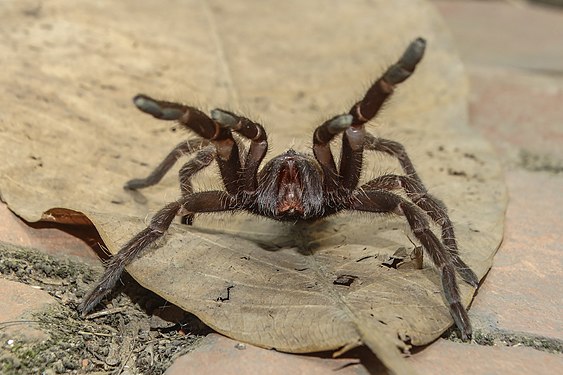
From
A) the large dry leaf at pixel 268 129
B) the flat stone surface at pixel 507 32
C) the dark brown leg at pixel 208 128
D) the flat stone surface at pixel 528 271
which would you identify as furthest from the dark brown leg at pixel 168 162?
the flat stone surface at pixel 507 32

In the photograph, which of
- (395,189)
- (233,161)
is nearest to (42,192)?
(233,161)

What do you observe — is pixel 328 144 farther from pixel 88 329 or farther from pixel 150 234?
pixel 88 329

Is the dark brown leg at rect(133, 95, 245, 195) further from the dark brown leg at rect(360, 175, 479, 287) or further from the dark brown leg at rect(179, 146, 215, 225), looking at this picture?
the dark brown leg at rect(360, 175, 479, 287)

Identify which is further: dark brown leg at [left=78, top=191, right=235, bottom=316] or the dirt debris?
dark brown leg at [left=78, top=191, right=235, bottom=316]

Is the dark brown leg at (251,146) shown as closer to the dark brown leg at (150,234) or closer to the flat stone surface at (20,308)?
the dark brown leg at (150,234)

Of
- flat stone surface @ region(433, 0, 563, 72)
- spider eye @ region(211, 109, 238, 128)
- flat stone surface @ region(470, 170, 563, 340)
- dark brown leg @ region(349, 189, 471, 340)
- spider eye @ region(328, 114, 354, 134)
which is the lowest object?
flat stone surface @ region(470, 170, 563, 340)

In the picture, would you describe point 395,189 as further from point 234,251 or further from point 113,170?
point 113,170

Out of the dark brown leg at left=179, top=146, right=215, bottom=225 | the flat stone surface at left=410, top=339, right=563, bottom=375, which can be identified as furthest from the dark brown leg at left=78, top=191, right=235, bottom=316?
the flat stone surface at left=410, top=339, right=563, bottom=375

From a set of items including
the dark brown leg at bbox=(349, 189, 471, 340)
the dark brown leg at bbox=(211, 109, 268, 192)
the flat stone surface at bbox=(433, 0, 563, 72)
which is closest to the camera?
the dark brown leg at bbox=(349, 189, 471, 340)

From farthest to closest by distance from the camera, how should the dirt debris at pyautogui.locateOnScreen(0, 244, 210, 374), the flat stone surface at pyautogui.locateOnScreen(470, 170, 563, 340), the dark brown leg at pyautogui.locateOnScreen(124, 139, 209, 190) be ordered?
the dark brown leg at pyautogui.locateOnScreen(124, 139, 209, 190), the flat stone surface at pyautogui.locateOnScreen(470, 170, 563, 340), the dirt debris at pyautogui.locateOnScreen(0, 244, 210, 374)
